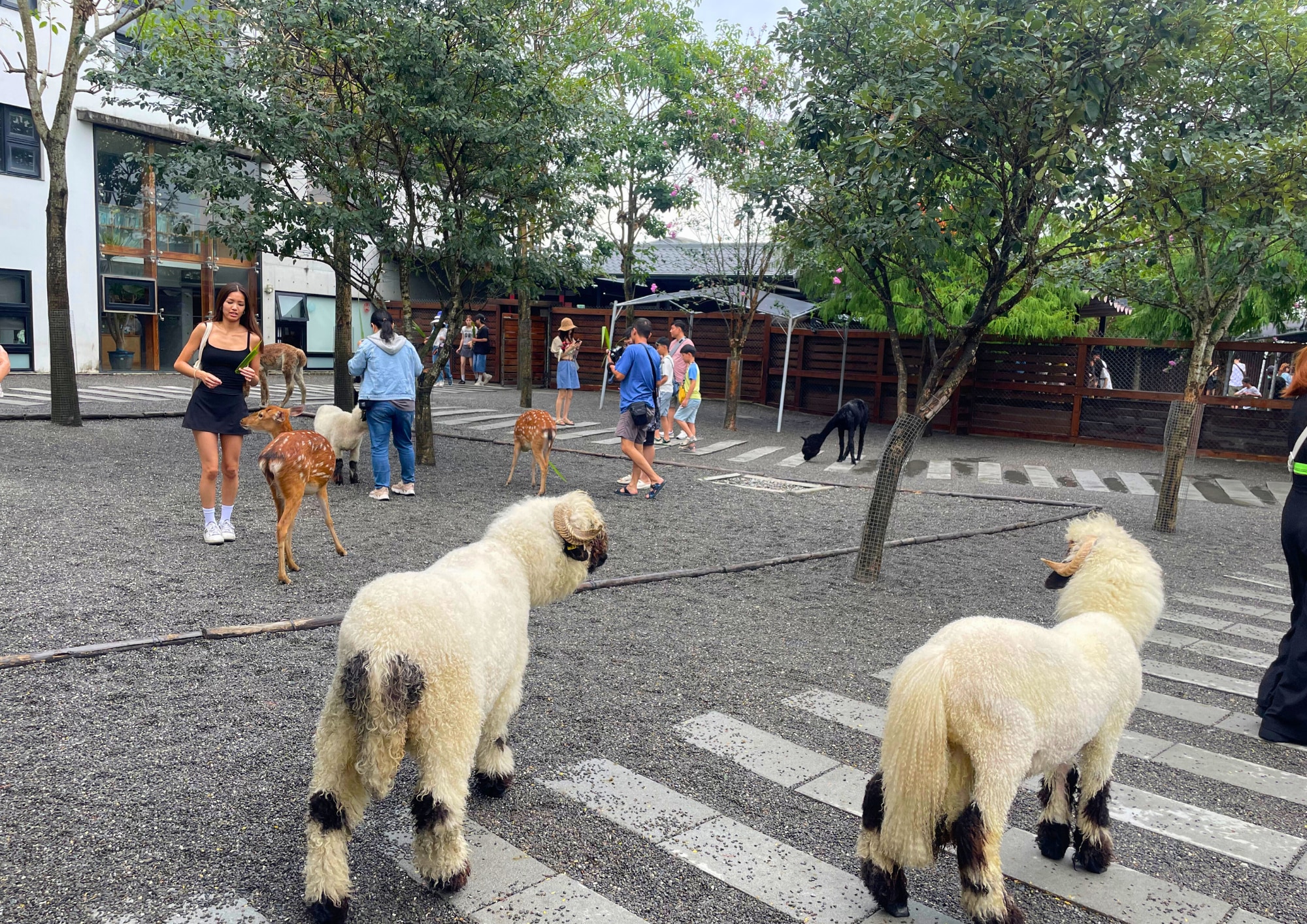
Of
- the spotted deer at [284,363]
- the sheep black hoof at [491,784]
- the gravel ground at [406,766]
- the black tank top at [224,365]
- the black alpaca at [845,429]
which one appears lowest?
the gravel ground at [406,766]

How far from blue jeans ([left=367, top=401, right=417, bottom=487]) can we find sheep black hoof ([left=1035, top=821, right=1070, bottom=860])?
272 inches

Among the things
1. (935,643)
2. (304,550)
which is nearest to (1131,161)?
(935,643)

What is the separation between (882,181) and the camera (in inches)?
243

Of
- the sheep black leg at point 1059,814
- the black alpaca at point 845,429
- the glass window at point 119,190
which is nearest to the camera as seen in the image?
the sheep black leg at point 1059,814

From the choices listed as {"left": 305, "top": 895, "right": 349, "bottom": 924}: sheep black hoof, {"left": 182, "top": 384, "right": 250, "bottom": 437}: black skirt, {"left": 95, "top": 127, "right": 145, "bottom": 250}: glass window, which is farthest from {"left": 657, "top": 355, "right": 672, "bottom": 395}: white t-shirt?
{"left": 95, "top": 127, "right": 145, "bottom": 250}: glass window

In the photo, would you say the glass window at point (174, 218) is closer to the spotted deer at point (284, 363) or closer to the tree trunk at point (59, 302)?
the spotted deer at point (284, 363)

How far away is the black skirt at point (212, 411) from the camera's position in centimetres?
620

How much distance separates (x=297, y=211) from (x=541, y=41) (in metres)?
5.45

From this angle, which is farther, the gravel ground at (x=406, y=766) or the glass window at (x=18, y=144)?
the glass window at (x=18, y=144)

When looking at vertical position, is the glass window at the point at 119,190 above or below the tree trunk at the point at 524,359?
above

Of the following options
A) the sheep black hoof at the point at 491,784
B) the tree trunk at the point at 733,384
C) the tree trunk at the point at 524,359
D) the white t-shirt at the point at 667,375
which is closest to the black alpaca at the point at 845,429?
the white t-shirt at the point at 667,375

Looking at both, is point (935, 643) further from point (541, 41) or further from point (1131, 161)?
point (541, 41)

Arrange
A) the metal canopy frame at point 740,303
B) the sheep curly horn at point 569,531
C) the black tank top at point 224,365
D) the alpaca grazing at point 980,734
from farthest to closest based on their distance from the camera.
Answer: the metal canopy frame at point 740,303 → the black tank top at point 224,365 → the sheep curly horn at point 569,531 → the alpaca grazing at point 980,734

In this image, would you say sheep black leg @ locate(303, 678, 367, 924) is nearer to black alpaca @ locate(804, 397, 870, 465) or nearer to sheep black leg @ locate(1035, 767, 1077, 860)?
sheep black leg @ locate(1035, 767, 1077, 860)
